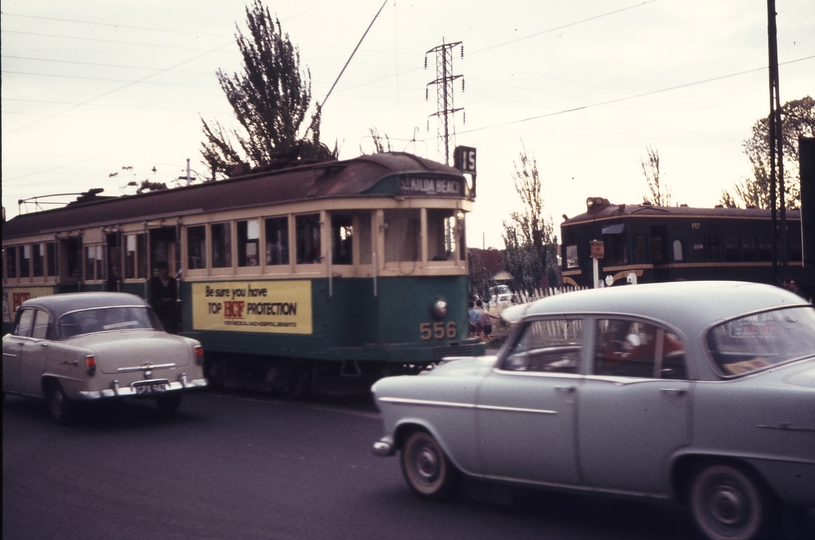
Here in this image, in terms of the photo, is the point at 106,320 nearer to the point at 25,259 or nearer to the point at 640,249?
the point at 25,259

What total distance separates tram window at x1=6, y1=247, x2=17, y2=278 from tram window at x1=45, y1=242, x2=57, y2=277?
206cm

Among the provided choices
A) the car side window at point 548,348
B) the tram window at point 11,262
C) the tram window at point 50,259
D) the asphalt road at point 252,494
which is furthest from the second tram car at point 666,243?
the car side window at point 548,348

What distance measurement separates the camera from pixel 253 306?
13.5 m

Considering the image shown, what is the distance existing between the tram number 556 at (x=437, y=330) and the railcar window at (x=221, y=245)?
11.4 feet

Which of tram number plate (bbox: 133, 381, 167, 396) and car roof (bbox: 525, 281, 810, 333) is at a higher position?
car roof (bbox: 525, 281, 810, 333)

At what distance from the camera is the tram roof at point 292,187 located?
1245 centimetres

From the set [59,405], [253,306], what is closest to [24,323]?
[59,405]

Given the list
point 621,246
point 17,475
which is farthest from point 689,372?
point 621,246

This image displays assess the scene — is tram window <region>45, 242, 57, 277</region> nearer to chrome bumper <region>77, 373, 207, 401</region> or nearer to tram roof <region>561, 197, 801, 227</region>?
chrome bumper <region>77, 373, 207, 401</region>

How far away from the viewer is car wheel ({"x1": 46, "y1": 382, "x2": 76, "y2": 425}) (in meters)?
11.1

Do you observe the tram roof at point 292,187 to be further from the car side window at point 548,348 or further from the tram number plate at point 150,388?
the car side window at point 548,348

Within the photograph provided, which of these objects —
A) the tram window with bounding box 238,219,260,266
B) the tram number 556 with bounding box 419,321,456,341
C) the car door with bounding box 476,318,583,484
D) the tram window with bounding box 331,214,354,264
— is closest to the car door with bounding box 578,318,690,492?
the car door with bounding box 476,318,583,484

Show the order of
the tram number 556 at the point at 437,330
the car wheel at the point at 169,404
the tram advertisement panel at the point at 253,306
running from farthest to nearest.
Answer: the tram advertisement panel at the point at 253,306, the tram number 556 at the point at 437,330, the car wheel at the point at 169,404

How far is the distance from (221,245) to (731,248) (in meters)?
19.1
